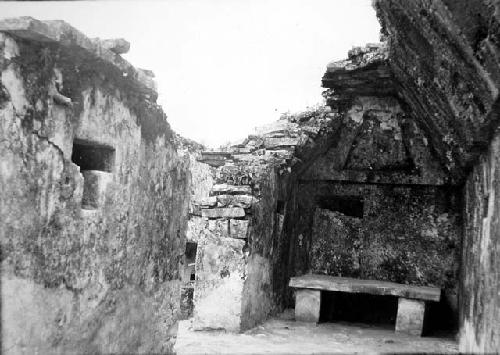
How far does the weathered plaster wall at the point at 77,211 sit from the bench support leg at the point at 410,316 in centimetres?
375

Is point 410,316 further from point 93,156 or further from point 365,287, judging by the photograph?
point 93,156

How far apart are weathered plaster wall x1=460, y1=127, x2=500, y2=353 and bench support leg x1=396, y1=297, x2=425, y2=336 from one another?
85cm

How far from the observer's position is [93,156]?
122 inches

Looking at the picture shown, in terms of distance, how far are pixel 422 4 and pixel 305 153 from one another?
389 centimetres

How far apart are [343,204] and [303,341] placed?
3.14 meters

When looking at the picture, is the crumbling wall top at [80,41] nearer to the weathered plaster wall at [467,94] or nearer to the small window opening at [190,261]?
the weathered plaster wall at [467,94]

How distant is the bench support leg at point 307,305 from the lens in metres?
6.90

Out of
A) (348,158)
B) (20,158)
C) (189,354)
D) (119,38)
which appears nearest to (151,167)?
(119,38)

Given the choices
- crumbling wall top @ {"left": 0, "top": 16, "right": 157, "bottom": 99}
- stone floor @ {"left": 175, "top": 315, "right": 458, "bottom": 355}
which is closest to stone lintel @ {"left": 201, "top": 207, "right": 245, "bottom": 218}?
stone floor @ {"left": 175, "top": 315, "right": 458, "bottom": 355}

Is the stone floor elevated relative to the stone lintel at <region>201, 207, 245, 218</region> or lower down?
lower down

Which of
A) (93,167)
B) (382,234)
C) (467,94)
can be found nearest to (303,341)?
(382,234)

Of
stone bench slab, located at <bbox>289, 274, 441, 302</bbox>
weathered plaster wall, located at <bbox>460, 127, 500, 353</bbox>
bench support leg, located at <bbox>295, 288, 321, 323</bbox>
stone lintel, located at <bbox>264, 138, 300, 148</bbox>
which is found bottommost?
bench support leg, located at <bbox>295, 288, 321, 323</bbox>

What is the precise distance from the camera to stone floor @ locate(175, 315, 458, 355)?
16.9 ft

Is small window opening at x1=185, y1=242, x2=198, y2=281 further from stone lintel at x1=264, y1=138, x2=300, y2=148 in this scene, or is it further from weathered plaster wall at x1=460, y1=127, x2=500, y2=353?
weathered plaster wall at x1=460, y1=127, x2=500, y2=353
